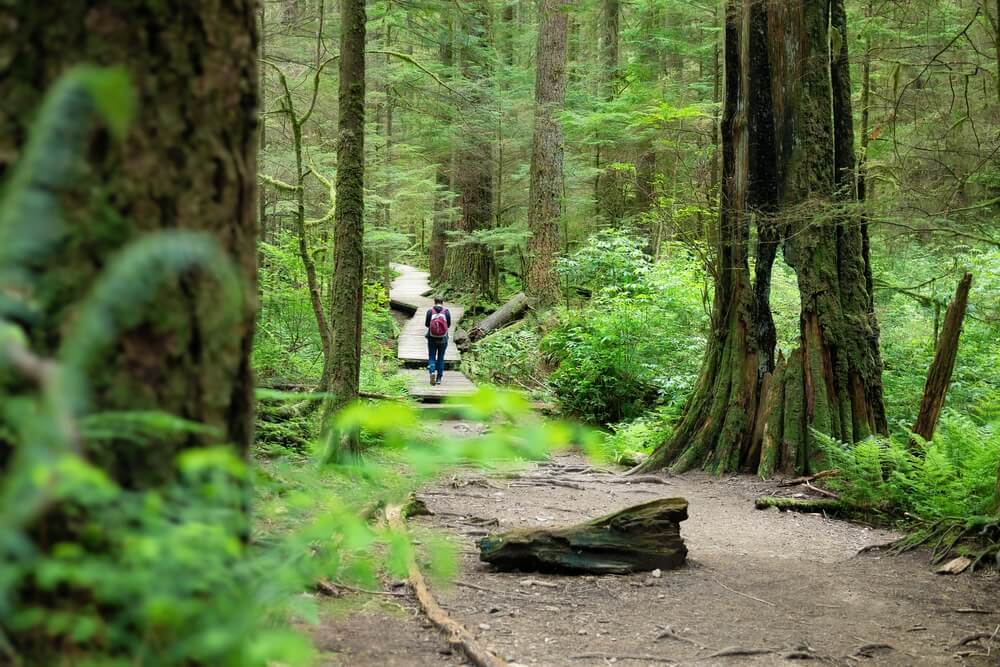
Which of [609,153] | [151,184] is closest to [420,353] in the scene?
[609,153]

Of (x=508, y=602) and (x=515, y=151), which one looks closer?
(x=508, y=602)

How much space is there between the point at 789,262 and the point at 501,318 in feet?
45.2

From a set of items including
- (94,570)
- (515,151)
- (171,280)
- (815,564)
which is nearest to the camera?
(94,570)

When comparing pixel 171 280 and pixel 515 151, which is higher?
pixel 515 151

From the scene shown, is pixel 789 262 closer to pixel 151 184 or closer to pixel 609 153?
pixel 151 184

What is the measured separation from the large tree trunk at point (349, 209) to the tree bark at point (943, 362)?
6418 mm

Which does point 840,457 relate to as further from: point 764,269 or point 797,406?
point 764,269

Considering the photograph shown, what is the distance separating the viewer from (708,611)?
228 inches

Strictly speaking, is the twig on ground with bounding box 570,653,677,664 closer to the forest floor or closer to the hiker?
the forest floor

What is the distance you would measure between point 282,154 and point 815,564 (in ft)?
50.3

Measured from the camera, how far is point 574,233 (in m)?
29.8

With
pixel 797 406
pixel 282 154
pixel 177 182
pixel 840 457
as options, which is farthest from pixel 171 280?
pixel 282 154

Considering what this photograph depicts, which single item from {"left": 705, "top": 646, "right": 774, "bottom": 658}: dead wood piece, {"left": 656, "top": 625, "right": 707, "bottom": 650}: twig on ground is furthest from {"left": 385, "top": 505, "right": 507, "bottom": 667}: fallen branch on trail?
{"left": 705, "top": 646, "right": 774, "bottom": 658}: dead wood piece

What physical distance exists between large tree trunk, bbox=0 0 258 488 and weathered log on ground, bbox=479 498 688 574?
192 inches
